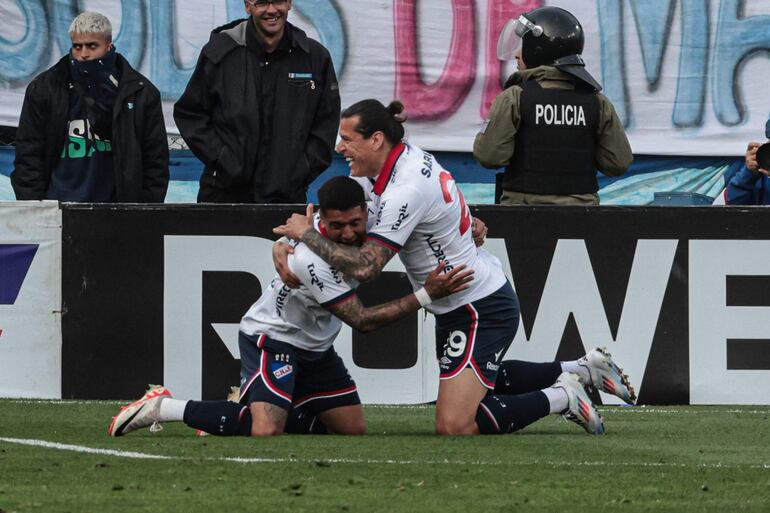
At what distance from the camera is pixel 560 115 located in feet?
29.9

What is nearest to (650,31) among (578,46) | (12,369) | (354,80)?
(354,80)

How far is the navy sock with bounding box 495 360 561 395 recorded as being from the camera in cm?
823

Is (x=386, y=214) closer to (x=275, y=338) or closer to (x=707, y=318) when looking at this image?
(x=275, y=338)

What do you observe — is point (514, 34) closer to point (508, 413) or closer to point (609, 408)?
point (609, 408)

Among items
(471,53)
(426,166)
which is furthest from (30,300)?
(471,53)

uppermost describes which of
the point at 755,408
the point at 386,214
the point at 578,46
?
the point at 578,46

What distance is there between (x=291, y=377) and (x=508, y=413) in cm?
102

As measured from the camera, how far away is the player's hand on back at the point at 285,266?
7387mm

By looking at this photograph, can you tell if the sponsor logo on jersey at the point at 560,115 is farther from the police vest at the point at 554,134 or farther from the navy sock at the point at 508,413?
the navy sock at the point at 508,413

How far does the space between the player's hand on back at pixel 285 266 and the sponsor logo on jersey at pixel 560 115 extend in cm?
219

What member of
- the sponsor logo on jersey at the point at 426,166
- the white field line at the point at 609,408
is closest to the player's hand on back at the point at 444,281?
the sponsor logo on jersey at the point at 426,166

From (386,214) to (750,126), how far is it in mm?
5905

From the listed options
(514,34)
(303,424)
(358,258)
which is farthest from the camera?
(514,34)

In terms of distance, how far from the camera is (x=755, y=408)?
9.37 meters
